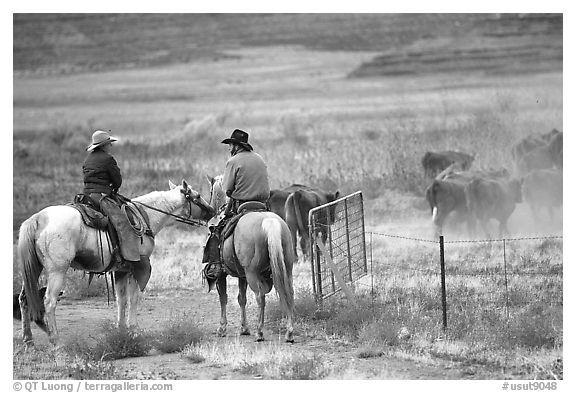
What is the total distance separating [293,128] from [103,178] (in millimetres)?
28418

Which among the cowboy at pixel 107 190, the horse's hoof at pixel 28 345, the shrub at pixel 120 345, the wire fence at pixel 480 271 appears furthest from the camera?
the wire fence at pixel 480 271

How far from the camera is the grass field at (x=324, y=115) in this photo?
1377 centimetres

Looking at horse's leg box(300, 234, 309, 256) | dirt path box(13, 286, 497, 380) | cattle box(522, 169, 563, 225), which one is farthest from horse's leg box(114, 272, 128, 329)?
cattle box(522, 169, 563, 225)

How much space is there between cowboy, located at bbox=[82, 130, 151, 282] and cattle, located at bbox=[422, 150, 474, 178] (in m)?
14.3

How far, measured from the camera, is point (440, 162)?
26.5 metres

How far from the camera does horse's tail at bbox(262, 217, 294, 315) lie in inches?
495

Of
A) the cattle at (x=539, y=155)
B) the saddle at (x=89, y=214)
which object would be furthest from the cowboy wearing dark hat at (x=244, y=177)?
the cattle at (x=539, y=155)

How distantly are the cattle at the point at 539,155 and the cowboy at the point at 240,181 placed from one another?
13.9 m

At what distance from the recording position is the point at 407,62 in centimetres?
6662

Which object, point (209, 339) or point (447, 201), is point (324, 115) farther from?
point (209, 339)

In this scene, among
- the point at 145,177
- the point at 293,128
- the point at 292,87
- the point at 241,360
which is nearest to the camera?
the point at 241,360

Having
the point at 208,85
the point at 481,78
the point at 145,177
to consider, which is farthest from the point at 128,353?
the point at 208,85

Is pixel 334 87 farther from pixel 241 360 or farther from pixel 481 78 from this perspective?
pixel 241 360

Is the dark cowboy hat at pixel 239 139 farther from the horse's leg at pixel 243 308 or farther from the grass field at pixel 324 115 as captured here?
the grass field at pixel 324 115
